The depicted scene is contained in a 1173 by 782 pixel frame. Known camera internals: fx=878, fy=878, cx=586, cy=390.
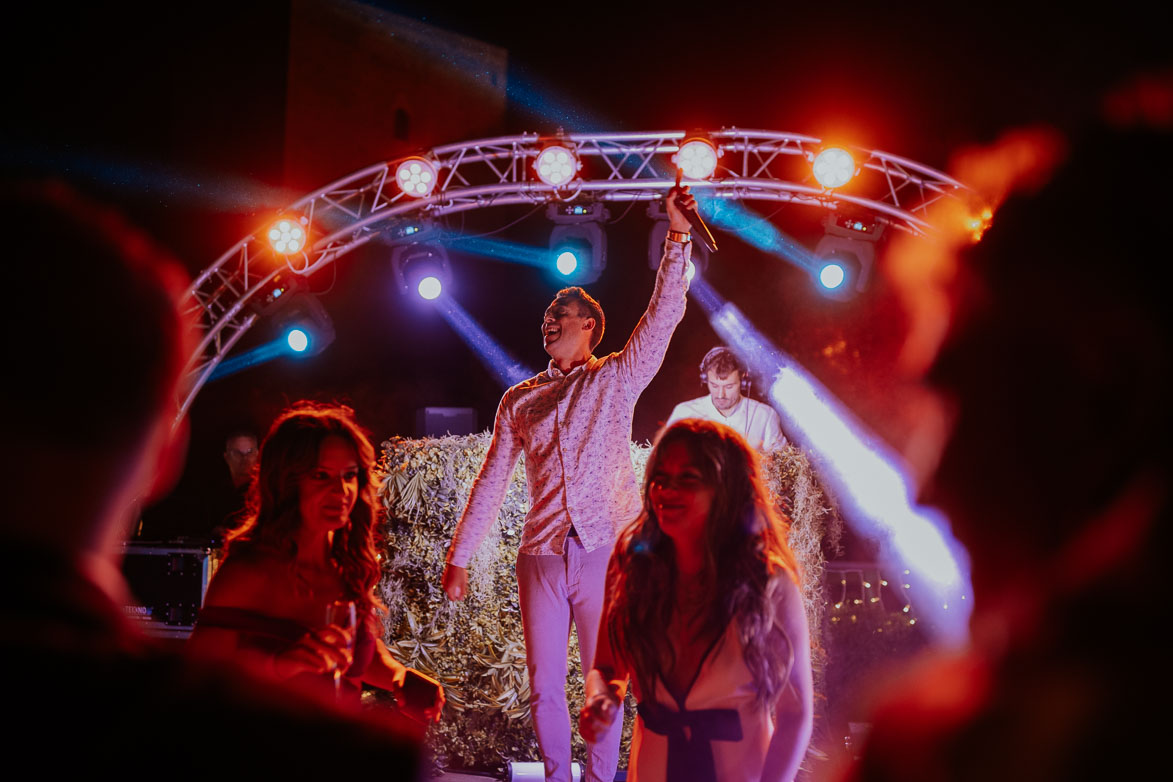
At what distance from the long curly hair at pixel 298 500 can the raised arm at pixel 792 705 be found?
4.70 feet

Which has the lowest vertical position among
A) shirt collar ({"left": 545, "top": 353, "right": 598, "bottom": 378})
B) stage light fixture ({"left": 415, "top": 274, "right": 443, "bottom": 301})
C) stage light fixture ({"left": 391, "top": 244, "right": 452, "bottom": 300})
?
shirt collar ({"left": 545, "top": 353, "right": 598, "bottom": 378})

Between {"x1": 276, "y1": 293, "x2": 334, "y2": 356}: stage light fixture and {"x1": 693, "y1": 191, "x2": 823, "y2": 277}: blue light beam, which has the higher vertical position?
{"x1": 693, "y1": 191, "x2": 823, "y2": 277}: blue light beam

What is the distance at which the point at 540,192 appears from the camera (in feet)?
25.2

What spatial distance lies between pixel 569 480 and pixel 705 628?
1.57 meters

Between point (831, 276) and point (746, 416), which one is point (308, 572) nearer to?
point (746, 416)

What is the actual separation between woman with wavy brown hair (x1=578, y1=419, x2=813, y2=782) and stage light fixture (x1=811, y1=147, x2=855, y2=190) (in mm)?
4728

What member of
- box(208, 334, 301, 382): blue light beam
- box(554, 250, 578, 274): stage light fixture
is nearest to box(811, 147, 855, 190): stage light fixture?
box(554, 250, 578, 274): stage light fixture

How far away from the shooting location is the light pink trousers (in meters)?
4.01

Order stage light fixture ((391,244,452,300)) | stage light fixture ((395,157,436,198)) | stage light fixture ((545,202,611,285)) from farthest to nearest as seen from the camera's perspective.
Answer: stage light fixture ((391,244,452,300)) < stage light fixture ((545,202,611,285)) < stage light fixture ((395,157,436,198))

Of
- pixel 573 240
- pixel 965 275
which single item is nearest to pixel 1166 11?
pixel 573 240

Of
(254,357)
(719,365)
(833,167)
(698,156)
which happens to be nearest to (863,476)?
(719,365)

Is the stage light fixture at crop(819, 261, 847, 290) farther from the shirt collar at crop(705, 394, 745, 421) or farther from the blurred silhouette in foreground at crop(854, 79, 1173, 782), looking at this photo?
the blurred silhouette in foreground at crop(854, 79, 1173, 782)

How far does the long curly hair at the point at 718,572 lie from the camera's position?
2.70 m

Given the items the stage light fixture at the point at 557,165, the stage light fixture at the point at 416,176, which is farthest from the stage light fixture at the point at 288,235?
the stage light fixture at the point at 557,165
